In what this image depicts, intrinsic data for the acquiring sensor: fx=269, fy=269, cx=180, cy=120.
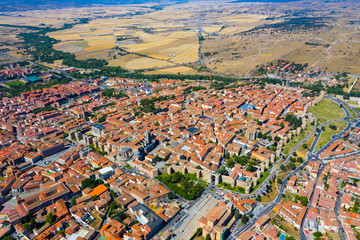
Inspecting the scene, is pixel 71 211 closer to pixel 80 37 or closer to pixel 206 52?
pixel 206 52

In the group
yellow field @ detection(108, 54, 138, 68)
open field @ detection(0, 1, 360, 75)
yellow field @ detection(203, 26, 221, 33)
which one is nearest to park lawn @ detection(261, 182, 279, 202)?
open field @ detection(0, 1, 360, 75)

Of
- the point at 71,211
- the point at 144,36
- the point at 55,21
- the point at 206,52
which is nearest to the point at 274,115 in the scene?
the point at 71,211


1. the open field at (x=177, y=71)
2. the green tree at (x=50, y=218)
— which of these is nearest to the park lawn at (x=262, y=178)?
the green tree at (x=50, y=218)

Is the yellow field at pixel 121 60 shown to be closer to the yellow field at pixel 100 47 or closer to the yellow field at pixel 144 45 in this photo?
the yellow field at pixel 144 45

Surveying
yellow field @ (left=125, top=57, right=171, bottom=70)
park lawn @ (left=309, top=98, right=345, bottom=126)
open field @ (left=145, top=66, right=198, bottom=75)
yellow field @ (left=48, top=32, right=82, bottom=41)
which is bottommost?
park lawn @ (left=309, top=98, right=345, bottom=126)

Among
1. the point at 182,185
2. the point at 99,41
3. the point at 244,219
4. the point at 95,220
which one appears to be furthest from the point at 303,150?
the point at 99,41

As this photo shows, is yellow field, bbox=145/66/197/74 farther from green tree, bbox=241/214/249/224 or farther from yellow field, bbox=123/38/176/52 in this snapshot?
green tree, bbox=241/214/249/224
